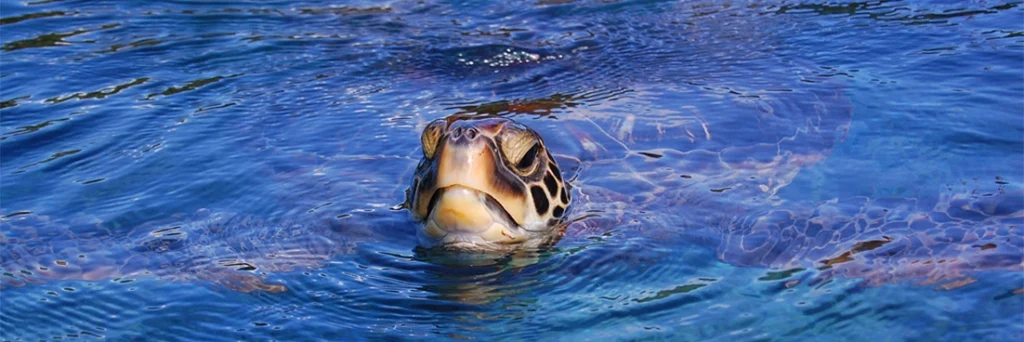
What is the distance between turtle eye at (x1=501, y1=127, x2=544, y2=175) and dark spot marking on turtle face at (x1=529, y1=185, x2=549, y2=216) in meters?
0.08

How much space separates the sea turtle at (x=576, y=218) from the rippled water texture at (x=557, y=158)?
0.7 inches

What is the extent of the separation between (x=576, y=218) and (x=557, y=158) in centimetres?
68

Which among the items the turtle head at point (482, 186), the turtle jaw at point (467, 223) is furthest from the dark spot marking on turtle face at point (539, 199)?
the turtle jaw at point (467, 223)

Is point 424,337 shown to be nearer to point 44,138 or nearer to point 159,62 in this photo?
point 44,138

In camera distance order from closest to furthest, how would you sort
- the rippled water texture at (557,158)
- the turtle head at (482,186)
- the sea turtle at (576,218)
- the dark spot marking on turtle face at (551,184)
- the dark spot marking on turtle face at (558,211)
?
the rippled water texture at (557,158), the turtle head at (482,186), the sea turtle at (576,218), the dark spot marking on turtle face at (551,184), the dark spot marking on turtle face at (558,211)

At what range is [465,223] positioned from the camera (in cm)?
421

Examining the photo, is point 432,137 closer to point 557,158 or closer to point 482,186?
point 482,186

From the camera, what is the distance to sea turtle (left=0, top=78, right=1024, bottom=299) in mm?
4207

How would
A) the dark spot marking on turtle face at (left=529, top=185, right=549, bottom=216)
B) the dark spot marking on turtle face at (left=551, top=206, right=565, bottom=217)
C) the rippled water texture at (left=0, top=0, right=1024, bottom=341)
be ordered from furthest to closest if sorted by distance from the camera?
the dark spot marking on turtle face at (left=551, top=206, right=565, bottom=217)
the dark spot marking on turtle face at (left=529, top=185, right=549, bottom=216)
the rippled water texture at (left=0, top=0, right=1024, bottom=341)

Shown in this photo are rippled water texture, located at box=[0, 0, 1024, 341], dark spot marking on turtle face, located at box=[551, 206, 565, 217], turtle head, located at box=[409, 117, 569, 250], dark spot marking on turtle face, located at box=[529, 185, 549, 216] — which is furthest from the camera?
dark spot marking on turtle face, located at box=[551, 206, 565, 217]

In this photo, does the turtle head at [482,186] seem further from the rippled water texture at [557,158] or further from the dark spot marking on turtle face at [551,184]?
the rippled water texture at [557,158]

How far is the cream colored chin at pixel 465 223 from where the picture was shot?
163 inches

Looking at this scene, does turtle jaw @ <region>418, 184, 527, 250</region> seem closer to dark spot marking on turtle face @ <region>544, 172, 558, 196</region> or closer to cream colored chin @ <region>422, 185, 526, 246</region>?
cream colored chin @ <region>422, 185, 526, 246</region>

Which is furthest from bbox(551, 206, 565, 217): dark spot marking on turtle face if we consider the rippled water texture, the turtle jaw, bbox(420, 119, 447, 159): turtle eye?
bbox(420, 119, 447, 159): turtle eye
